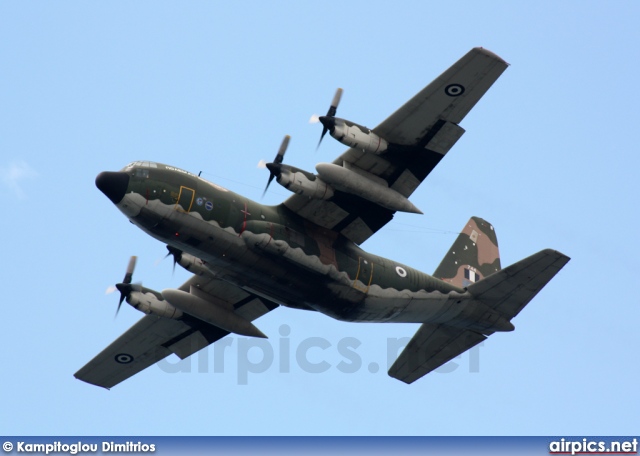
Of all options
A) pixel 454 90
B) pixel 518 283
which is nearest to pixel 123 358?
pixel 518 283

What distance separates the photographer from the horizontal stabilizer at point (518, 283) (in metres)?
37.1

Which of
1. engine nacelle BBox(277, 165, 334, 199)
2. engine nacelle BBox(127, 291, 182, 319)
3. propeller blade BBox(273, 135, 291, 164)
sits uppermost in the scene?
propeller blade BBox(273, 135, 291, 164)

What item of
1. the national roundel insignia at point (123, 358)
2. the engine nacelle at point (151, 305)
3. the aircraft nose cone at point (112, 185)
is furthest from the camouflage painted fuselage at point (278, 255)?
the national roundel insignia at point (123, 358)

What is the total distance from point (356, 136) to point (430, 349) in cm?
1030

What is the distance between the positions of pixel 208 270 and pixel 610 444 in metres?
Answer: 14.6

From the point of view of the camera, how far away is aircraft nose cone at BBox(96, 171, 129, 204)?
33.1m

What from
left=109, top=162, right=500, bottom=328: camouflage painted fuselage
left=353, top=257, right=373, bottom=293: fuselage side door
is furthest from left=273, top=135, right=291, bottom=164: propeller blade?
left=353, top=257, right=373, bottom=293: fuselage side door

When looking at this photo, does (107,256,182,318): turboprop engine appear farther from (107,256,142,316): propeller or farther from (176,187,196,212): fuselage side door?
(176,187,196,212): fuselage side door

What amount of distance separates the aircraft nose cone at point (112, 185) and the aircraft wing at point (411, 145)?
5917 mm

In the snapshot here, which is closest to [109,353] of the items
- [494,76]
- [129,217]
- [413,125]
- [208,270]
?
[208,270]

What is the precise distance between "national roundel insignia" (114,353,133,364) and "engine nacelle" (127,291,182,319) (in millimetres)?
3593

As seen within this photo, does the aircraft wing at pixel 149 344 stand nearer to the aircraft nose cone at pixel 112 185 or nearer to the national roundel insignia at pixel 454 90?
the aircraft nose cone at pixel 112 185

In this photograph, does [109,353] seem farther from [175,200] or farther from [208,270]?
[175,200]

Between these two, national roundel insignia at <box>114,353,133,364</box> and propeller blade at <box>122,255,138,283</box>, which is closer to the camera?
propeller blade at <box>122,255,138,283</box>
